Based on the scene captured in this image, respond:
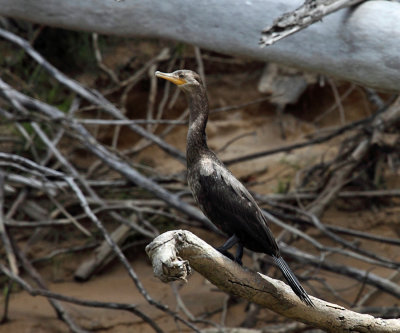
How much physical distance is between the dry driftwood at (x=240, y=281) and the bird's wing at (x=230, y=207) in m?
0.23

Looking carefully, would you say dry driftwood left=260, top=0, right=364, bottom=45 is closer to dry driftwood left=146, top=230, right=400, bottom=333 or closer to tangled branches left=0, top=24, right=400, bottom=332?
dry driftwood left=146, top=230, right=400, bottom=333

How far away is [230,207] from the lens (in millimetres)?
2518

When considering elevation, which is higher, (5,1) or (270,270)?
(5,1)

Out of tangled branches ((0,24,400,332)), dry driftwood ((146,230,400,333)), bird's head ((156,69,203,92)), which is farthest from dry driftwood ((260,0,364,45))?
tangled branches ((0,24,400,332))

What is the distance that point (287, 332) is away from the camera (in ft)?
13.9

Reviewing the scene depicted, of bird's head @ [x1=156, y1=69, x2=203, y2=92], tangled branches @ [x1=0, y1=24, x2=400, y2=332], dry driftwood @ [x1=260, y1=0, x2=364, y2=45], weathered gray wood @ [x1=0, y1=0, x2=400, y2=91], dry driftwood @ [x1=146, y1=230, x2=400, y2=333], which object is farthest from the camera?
tangled branches @ [x1=0, y1=24, x2=400, y2=332]

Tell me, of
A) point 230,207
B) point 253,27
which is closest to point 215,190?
point 230,207

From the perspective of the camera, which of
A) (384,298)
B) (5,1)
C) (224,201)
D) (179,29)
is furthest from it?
(384,298)

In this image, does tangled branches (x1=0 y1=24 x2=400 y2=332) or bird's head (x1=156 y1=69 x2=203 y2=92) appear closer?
bird's head (x1=156 y1=69 x2=203 y2=92)

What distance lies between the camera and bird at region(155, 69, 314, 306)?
2494 millimetres

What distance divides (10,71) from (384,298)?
3.39m

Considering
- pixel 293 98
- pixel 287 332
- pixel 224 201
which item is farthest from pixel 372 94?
pixel 224 201

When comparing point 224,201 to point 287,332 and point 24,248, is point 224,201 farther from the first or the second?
point 24,248

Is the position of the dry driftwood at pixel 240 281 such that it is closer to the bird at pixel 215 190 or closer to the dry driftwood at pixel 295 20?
the bird at pixel 215 190
